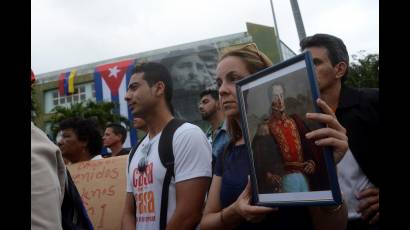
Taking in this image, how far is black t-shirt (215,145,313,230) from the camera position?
1529mm

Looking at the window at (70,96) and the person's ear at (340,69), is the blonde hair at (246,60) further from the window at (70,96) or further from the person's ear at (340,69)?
the window at (70,96)

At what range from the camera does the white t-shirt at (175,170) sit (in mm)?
2088

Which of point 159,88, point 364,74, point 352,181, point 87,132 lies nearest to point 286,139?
point 352,181

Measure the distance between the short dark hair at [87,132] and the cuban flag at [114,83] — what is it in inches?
968

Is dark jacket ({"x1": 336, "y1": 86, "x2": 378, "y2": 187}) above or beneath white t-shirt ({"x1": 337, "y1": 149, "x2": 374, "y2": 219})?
above

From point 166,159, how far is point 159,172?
77mm

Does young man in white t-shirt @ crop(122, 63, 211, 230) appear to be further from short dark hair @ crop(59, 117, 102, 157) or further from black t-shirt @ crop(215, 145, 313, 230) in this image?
short dark hair @ crop(59, 117, 102, 157)

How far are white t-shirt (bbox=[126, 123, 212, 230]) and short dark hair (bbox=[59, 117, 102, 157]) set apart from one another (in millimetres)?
1749

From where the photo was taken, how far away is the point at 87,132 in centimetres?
388

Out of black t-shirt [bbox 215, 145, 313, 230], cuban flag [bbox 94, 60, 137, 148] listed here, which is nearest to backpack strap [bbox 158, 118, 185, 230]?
black t-shirt [bbox 215, 145, 313, 230]

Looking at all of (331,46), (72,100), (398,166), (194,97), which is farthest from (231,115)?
(72,100)

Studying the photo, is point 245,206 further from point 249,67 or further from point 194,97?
point 194,97

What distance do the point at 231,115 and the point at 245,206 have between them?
1.52 ft
